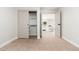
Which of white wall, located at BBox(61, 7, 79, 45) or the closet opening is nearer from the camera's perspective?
white wall, located at BBox(61, 7, 79, 45)

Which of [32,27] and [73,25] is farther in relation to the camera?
[32,27]

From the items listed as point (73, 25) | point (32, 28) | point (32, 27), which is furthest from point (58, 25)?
point (32, 27)

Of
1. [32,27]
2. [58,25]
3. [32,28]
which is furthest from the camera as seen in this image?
[32,27]

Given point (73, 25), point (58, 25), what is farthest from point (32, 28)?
point (73, 25)

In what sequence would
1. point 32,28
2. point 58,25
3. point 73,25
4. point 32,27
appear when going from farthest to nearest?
point 32,27
point 32,28
point 58,25
point 73,25

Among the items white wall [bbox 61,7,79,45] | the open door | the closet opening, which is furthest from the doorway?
white wall [bbox 61,7,79,45]

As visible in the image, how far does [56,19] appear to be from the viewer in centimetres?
311

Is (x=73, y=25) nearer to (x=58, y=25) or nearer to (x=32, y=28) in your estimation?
(x=58, y=25)

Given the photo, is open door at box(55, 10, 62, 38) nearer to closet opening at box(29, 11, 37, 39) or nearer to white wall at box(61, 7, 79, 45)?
white wall at box(61, 7, 79, 45)

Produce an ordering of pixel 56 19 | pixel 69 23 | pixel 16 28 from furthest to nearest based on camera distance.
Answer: pixel 56 19 < pixel 69 23 < pixel 16 28

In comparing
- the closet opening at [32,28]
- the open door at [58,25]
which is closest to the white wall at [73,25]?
the open door at [58,25]
